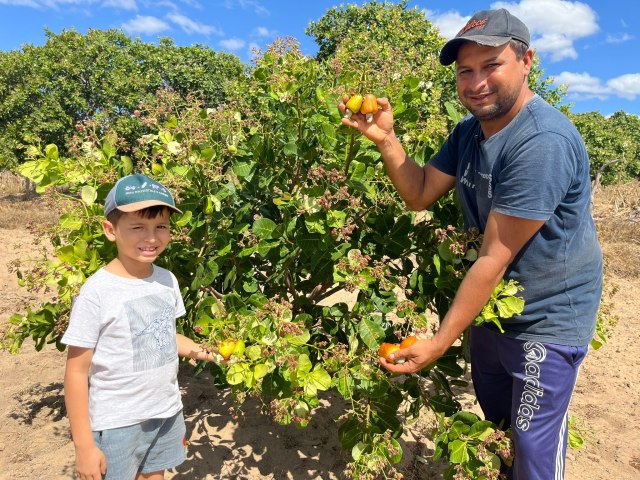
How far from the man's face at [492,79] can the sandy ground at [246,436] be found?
1.48m

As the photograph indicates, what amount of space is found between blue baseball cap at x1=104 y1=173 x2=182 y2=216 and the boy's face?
2.2 inches

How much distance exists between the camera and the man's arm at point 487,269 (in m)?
1.62

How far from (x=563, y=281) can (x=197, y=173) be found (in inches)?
60.6

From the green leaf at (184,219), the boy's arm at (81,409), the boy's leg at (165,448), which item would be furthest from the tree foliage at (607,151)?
the boy's arm at (81,409)

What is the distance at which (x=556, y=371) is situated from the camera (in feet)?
6.14

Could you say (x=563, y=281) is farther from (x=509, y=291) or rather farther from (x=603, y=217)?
(x=603, y=217)

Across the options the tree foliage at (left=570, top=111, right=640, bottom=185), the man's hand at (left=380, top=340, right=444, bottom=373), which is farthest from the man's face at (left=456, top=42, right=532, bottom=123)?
the tree foliage at (left=570, top=111, right=640, bottom=185)

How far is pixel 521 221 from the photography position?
159cm

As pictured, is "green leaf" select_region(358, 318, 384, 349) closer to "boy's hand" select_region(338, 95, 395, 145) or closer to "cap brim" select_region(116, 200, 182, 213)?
"boy's hand" select_region(338, 95, 395, 145)

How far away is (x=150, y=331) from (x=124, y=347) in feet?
0.36

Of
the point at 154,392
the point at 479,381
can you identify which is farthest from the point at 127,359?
the point at 479,381

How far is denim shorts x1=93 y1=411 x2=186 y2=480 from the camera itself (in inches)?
69.6

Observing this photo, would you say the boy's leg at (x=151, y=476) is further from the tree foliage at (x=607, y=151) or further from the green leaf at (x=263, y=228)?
the tree foliage at (x=607, y=151)

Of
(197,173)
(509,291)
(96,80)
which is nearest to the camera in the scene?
(509,291)
